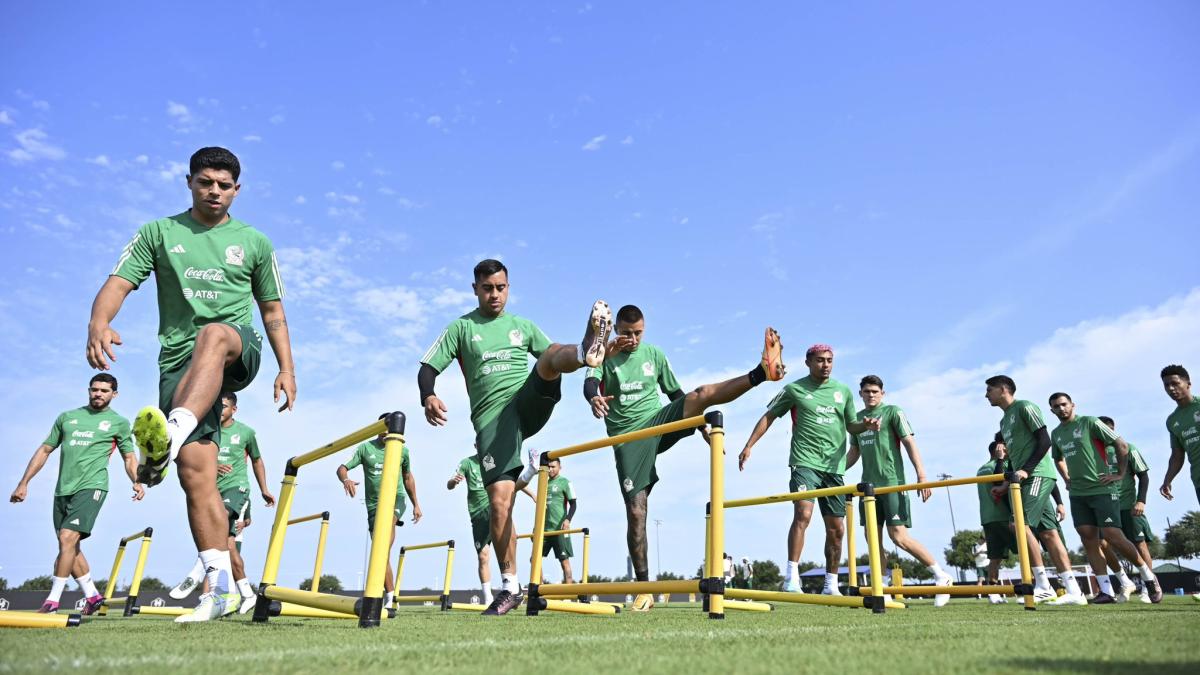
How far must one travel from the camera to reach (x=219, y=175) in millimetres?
4176

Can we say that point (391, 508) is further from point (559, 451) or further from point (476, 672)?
point (559, 451)

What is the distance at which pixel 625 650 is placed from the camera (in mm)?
2482

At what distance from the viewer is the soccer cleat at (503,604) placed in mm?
5699

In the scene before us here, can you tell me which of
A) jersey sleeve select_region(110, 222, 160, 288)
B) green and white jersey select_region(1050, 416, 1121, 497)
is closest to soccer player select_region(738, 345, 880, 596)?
green and white jersey select_region(1050, 416, 1121, 497)

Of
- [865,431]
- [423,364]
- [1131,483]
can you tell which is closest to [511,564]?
[423,364]

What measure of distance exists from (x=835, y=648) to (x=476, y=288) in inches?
182

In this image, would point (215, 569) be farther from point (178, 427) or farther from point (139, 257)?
point (139, 257)

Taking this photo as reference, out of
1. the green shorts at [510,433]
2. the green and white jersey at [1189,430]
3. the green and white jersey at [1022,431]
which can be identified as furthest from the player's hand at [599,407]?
the green and white jersey at [1189,430]

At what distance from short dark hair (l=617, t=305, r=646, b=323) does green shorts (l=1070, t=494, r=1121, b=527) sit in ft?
18.6

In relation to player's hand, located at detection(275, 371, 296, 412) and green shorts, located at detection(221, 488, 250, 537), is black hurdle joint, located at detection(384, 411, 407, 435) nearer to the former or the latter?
player's hand, located at detection(275, 371, 296, 412)

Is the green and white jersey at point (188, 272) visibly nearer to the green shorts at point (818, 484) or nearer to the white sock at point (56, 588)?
the white sock at point (56, 588)

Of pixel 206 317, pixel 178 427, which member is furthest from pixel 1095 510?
pixel 178 427

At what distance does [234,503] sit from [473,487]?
3.39 metres

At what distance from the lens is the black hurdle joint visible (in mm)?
3367
